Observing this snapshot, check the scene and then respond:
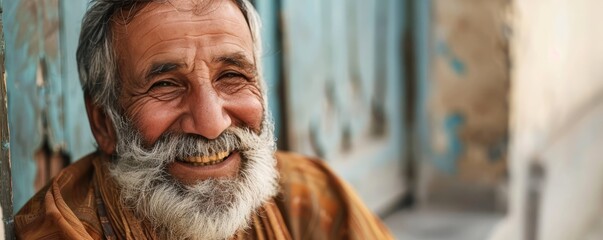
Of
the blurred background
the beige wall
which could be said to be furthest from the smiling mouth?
the beige wall

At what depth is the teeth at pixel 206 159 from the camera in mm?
2018

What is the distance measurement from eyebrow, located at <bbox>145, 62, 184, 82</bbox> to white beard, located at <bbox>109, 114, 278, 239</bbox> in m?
0.13

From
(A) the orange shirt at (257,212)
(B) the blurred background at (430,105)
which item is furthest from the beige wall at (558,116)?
(A) the orange shirt at (257,212)

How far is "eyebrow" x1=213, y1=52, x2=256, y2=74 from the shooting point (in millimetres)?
2012

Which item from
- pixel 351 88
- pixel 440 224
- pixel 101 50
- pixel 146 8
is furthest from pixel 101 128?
pixel 440 224

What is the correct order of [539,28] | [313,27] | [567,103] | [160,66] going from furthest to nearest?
[567,103]
[539,28]
[313,27]
[160,66]

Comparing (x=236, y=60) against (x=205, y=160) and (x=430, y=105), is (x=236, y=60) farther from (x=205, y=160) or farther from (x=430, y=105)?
(x=430, y=105)

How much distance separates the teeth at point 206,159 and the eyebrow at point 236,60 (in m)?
0.19

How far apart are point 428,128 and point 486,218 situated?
1.68 feet

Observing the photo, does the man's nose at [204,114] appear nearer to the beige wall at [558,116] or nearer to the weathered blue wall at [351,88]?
the weathered blue wall at [351,88]

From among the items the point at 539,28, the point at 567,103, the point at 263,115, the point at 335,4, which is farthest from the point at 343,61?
the point at 567,103

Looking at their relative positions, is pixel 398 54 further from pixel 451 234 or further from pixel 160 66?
pixel 160 66

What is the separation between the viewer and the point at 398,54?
450 centimetres

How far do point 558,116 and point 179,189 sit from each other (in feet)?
13.2
